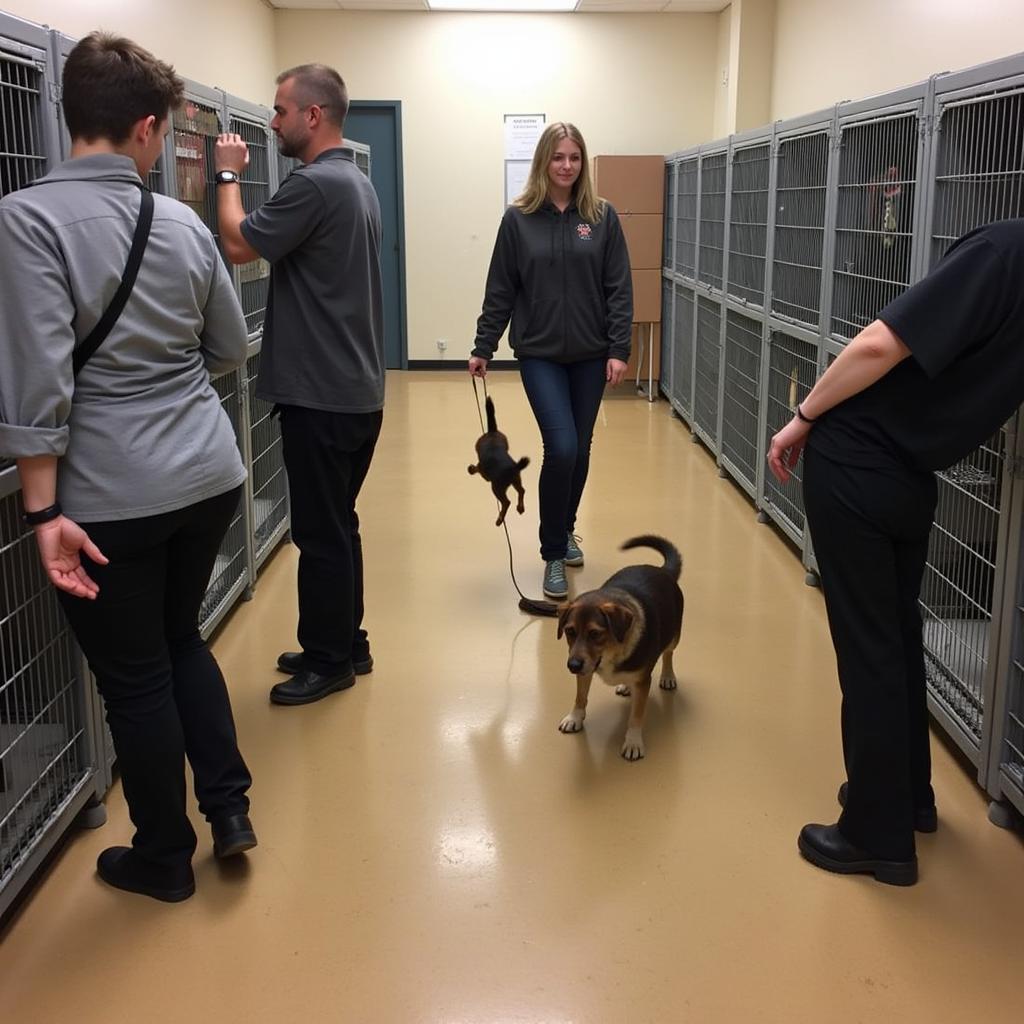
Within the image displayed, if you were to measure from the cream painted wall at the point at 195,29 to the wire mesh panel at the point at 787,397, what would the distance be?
331 cm

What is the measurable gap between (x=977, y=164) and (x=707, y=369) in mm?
3756

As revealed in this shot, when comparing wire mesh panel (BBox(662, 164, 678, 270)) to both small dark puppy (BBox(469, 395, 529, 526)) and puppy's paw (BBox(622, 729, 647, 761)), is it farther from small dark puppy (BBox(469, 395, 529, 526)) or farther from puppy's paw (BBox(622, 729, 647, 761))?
puppy's paw (BBox(622, 729, 647, 761))

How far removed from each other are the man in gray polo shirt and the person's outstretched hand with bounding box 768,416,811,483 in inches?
45.9

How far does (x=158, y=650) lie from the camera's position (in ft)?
6.75

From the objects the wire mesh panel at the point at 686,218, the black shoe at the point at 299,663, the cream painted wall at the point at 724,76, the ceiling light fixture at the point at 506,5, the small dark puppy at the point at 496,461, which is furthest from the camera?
the ceiling light fixture at the point at 506,5

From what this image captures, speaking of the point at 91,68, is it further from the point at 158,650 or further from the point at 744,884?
the point at 744,884

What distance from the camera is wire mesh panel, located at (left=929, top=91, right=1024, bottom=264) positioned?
99.6 inches

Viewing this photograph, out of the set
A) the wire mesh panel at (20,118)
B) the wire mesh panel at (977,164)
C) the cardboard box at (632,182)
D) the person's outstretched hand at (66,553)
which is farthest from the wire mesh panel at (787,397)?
the cardboard box at (632,182)

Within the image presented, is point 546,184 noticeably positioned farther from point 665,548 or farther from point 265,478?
point 265,478

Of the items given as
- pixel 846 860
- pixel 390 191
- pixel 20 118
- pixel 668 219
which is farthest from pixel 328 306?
pixel 390 191

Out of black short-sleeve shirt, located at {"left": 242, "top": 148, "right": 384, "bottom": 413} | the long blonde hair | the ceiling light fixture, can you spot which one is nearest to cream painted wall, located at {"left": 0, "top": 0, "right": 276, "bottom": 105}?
→ the ceiling light fixture

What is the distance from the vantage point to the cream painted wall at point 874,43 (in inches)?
188

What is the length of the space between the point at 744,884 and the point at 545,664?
1249 mm

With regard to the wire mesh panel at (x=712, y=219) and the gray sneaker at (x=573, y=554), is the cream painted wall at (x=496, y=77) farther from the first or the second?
the gray sneaker at (x=573, y=554)
